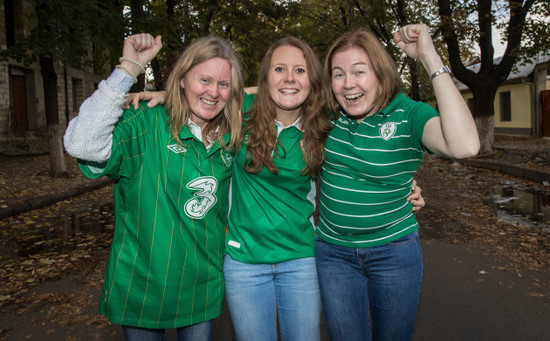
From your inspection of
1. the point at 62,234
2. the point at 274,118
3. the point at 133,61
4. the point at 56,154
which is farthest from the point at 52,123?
the point at 133,61

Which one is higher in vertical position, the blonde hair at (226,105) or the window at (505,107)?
the window at (505,107)

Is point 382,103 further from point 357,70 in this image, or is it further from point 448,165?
point 448,165

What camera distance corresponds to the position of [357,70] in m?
2.38

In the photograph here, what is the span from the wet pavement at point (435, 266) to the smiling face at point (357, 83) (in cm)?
209

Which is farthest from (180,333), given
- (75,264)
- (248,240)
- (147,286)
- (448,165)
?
(448,165)

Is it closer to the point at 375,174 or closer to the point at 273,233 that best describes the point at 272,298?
the point at 273,233

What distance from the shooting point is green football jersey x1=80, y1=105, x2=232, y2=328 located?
212cm

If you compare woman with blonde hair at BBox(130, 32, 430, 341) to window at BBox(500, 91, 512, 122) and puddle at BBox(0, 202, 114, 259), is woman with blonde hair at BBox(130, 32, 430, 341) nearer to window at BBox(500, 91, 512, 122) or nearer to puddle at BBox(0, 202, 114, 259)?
puddle at BBox(0, 202, 114, 259)

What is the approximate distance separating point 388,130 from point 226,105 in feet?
3.07

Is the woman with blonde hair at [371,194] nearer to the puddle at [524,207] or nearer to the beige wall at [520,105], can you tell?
the puddle at [524,207]

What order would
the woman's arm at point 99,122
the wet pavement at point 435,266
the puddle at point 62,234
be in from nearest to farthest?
the woman's arm at point 99,122
the wet pavement at point 435,266
the puddle at point 62,234

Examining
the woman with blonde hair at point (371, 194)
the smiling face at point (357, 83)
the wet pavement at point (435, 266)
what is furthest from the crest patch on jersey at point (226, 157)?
the wet pavement at point (435, 266)

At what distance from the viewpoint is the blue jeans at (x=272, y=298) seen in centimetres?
245

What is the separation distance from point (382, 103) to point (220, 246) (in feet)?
3.90
